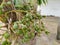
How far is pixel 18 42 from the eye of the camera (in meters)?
0.94

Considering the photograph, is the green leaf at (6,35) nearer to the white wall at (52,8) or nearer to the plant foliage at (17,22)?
the plant foliage at (17,22)

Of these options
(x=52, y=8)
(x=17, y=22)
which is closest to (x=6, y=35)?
(x=17, y=22)

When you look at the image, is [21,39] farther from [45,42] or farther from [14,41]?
[45,42]

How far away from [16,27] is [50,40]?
2.28 metres

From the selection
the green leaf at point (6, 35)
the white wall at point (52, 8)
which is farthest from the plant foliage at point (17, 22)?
the white wall at point (52, 8)

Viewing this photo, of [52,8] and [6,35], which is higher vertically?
[6,35]

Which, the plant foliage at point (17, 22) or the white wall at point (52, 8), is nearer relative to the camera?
the plant foliage at point (17, 22)

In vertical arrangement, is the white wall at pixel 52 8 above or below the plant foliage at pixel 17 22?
below

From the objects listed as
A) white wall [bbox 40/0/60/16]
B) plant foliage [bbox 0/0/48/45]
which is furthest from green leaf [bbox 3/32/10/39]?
white wall [bbox 40/0/60/16]

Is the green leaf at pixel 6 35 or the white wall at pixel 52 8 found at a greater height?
the green leaf at pixel 6 35

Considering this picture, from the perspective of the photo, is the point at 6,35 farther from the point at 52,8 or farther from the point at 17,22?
the point at 52,8

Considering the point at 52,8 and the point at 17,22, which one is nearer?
the point at 17,22

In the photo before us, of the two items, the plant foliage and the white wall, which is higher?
the plant foliage

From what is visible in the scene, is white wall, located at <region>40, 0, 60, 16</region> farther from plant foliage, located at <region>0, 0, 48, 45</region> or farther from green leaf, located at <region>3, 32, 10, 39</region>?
green leaf, located at <region>3, 32, 10, 39</region>
